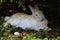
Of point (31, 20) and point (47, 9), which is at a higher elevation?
point (47, 9)

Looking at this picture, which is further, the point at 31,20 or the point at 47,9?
the point at 47,9

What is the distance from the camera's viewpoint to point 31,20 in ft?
20.4

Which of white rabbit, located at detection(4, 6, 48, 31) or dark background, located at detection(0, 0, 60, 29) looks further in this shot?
dark background, located at detection(0, 0, 60, 29)

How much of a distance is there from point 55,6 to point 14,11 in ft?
3.97

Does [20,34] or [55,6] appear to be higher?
[55,6]

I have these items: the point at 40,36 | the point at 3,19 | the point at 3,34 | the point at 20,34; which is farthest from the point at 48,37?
the point at 3,19

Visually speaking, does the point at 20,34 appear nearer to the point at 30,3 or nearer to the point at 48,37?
the point at 48,37

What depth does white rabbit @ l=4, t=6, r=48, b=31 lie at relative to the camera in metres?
6.13

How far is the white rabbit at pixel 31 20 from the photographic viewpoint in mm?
6133

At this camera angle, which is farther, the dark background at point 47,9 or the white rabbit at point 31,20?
the dark background at point 47,9

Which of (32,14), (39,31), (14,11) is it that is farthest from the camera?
(14,11)

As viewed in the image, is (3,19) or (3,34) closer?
(3,34)

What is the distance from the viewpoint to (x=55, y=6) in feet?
22.1

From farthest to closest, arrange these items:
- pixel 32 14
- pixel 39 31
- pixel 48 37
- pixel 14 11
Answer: pixel 14 11 → pixel 32 14 → pixel 39 31 → pixel 48 37
